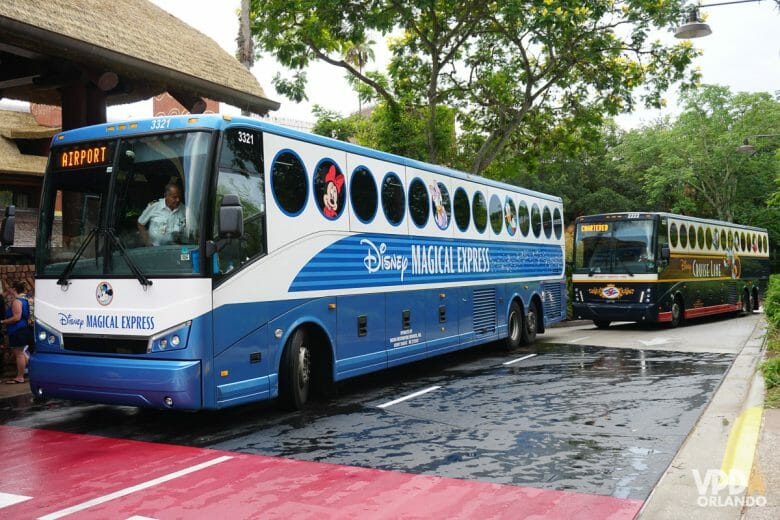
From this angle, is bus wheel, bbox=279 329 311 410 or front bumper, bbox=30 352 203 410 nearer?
front bumper, bbox=30 352 203 410

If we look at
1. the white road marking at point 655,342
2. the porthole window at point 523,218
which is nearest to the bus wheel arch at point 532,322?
the porthole window at point 523,218

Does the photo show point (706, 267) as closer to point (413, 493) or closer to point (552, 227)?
point (552, 227)

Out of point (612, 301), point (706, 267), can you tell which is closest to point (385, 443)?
point (612, 301)

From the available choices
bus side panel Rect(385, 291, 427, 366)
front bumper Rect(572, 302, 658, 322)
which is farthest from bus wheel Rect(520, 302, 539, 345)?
bus side panel Rect(385, 291, 427, 366)

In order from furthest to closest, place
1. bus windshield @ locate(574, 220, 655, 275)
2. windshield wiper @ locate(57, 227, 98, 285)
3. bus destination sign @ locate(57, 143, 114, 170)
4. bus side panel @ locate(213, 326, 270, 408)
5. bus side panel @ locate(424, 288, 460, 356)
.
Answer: bus windshield @ locate(574, 220, 655, 275), bus side panel @ locate(424, 288, 460, 356), bus destination sign @ locate(57, 143, 114, 170), windshield wiper @ locate(57, 227, 98, 285), bus side panel @ locate(213, 326, 270, 408)

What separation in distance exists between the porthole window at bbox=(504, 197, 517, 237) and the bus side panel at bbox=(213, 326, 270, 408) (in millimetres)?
8566

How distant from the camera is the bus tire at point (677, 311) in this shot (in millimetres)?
22142

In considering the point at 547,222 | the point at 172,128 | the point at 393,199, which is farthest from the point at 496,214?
the point at 172,128

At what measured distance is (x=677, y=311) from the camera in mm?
22562

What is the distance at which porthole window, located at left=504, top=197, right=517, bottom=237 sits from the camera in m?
16.0

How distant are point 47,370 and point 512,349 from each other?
33.9 feet

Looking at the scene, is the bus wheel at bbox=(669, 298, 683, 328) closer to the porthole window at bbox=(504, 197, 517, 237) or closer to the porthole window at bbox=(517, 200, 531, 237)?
the porthole window at bbox=(517, 200, 531, 237)

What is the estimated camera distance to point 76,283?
8.10m

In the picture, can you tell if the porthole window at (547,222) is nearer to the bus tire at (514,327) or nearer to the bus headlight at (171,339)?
the bus tire at (514,327)
